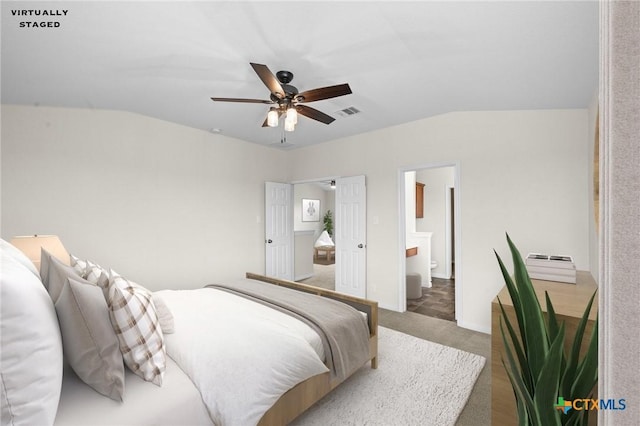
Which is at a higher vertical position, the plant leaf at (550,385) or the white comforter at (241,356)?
the plant leaf at (550,385)

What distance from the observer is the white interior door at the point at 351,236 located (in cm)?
426

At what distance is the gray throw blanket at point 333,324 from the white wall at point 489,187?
1.86 m

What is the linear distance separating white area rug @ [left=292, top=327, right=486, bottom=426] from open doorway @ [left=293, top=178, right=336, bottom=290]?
2.77m

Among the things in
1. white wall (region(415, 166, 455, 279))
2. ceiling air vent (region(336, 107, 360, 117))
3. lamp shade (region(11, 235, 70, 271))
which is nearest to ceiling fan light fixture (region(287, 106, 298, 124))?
ceiling air vent (region(336, 107, 360, 117))

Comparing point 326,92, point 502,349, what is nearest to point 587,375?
point 502,349

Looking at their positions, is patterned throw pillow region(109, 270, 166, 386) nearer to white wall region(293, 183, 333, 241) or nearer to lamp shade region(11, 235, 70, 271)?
lamp shade region(11, 235, 70, 271)

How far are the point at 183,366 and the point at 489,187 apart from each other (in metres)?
3.39

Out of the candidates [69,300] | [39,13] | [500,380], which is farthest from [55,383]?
[39,13]

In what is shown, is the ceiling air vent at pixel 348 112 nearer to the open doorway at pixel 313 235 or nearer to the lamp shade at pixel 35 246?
the open doorway at pixel 313 235

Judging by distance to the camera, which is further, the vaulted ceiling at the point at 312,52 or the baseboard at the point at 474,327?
the baseboard at the point at 474,327

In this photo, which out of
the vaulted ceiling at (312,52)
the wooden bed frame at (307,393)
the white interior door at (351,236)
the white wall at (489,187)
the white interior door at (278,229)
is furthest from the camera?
the white interior door at (278,229)

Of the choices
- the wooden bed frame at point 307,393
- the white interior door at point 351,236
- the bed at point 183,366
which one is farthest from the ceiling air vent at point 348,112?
the bed at point 183,366

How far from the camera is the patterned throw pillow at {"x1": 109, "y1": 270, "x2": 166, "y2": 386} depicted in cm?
123

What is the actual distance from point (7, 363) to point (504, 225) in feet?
12.5
